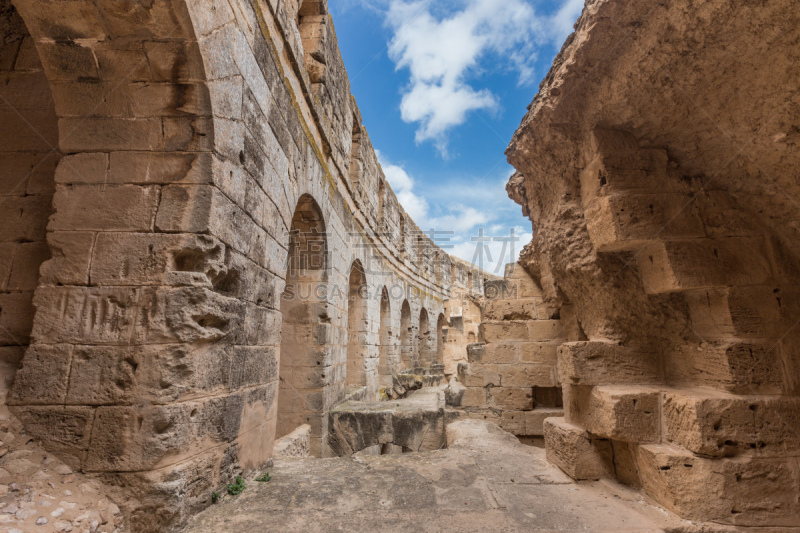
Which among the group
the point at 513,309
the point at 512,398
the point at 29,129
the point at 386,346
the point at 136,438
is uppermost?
the point at 29,129

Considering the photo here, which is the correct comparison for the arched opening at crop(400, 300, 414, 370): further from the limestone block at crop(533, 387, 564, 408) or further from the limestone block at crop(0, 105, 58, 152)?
the limestone block at crop(0, 105, 58, 152)

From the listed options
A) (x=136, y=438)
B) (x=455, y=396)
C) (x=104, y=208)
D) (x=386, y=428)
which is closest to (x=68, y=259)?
(x=104, y=208)

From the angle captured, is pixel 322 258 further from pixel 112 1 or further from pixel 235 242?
pixel 112 1

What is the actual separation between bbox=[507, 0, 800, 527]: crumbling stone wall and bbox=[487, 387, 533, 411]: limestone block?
1.71 metres

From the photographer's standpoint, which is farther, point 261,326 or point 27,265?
point 261,326

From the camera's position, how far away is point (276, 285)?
327 centimetres

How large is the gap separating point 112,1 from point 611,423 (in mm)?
3713

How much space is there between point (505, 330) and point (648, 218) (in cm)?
265

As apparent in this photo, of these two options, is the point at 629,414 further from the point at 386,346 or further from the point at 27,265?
the point at 386,346

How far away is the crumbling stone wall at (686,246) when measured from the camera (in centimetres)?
188

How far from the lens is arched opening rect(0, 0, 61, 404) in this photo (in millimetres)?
2236

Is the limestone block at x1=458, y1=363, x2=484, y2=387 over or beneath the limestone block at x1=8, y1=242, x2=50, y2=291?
beneath

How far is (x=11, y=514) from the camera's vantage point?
158 centimetres

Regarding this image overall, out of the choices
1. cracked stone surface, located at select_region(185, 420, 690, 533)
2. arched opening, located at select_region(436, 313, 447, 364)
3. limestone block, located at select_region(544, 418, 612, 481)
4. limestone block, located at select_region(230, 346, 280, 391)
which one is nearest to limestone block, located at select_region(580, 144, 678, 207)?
limestone block, located at select_region(544, 418, 612, 481)
